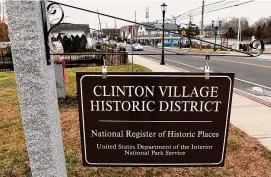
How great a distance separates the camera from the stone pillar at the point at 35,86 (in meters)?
1.62

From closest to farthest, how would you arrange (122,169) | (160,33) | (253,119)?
(122,169) → (253,119) → (160,33)

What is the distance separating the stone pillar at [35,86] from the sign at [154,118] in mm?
226

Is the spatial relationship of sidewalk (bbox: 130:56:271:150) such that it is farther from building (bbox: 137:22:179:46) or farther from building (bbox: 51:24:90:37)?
building (bbox: 51:24:90:37)

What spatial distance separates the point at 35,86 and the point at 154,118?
2.99ft

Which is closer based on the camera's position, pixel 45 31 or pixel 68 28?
pixel 45 31

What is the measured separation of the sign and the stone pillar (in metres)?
0.23

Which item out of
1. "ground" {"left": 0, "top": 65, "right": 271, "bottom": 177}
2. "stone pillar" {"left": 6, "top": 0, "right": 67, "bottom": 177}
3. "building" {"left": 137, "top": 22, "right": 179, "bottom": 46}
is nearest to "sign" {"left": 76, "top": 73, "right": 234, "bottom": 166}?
"stone pillar" {"left": 6, "top": 0, "right": 67, "bottom": 177}

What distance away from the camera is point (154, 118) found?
6.50 feet

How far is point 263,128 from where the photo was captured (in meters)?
4.87

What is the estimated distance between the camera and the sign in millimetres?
1878

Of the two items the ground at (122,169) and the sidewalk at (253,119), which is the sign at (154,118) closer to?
the ground at (122,169)

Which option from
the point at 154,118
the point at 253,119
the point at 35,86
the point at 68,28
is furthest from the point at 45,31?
the point at 68,28

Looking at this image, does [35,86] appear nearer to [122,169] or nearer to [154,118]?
[154,118]

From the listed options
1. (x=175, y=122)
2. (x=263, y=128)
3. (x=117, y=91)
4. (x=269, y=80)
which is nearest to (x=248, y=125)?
(x=263, y=128)
